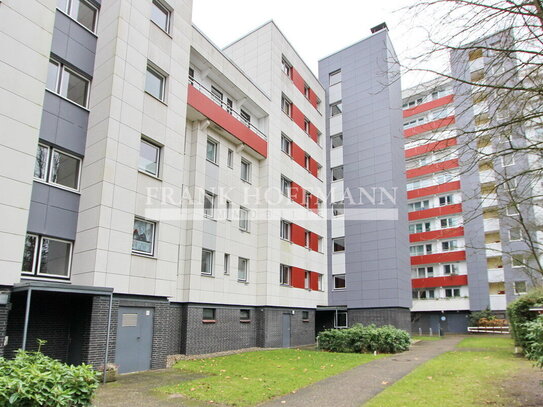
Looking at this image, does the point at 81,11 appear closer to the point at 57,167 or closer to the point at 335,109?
the point at 57,167

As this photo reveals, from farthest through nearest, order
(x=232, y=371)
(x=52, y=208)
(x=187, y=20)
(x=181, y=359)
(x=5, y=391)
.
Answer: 1. (x=187, y=20)
2. (x=181, y=359)
3. (x=232, y=371)
4. (x=52, y=208)
5. (x=5, y=391)

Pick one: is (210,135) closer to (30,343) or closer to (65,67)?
(65,67)

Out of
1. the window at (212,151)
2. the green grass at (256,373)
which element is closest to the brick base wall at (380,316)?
the green grass at (256,373)

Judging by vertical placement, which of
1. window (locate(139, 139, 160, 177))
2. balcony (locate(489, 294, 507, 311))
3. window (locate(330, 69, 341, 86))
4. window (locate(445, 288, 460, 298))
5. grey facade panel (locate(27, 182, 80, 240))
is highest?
window (locate(330, 69, 341, 86))

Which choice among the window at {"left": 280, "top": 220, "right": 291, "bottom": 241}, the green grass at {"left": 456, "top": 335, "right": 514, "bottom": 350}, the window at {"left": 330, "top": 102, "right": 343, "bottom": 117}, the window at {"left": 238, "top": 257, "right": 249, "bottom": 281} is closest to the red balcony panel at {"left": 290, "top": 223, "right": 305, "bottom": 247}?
the window at {"left": 280, "top": 220, "right": 291, "bottom": 241}

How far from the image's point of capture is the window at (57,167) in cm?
1276

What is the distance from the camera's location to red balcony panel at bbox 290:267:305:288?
25.8 metres

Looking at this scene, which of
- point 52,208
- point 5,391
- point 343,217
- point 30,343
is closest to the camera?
point 5,391

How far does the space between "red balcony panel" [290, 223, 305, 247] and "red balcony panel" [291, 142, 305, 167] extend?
15.3ft

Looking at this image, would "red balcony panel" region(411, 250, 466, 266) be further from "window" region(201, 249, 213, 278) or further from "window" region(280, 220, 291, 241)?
"window" region(201, 249, 213, 278)

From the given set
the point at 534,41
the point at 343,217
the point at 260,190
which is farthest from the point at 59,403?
the point at 343,217

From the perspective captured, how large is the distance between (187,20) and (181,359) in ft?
48.4

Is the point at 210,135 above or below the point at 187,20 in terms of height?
below

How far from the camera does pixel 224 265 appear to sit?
2097 cm
